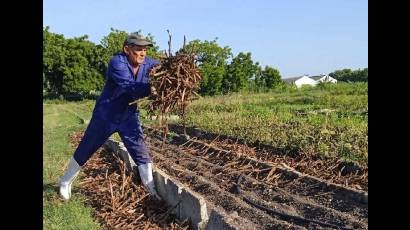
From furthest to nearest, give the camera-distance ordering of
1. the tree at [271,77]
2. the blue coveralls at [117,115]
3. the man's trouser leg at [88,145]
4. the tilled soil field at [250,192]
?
1. the tree at [271,77]
2. the man's trouser leg at [88,145]
3. the blue coveralls at [117,115]
4. the tilled soil field at [250,192]

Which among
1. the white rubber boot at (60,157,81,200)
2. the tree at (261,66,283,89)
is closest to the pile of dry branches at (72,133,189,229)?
the white rubber boot at (60,157,81,200)

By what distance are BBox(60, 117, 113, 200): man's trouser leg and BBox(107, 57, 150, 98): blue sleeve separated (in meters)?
0.68

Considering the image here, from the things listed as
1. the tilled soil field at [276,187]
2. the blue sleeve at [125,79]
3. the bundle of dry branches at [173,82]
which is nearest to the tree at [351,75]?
the tilled soil field at [276,187]

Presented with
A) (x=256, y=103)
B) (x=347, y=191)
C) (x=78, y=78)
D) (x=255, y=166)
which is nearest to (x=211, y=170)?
(x=255, y=166)

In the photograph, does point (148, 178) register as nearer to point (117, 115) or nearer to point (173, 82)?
point (117, 115)

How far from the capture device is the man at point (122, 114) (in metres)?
6.27

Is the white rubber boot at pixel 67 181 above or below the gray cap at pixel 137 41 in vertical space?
below

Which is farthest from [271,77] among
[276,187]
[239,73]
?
[276,187]

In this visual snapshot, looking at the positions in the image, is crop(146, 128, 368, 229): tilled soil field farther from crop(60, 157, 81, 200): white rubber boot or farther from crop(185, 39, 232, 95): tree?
crop(185, 39, 232, 95): tree

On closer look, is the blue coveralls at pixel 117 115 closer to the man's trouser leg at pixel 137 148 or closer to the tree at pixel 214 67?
the man's trouser leg at pixel 137 148
